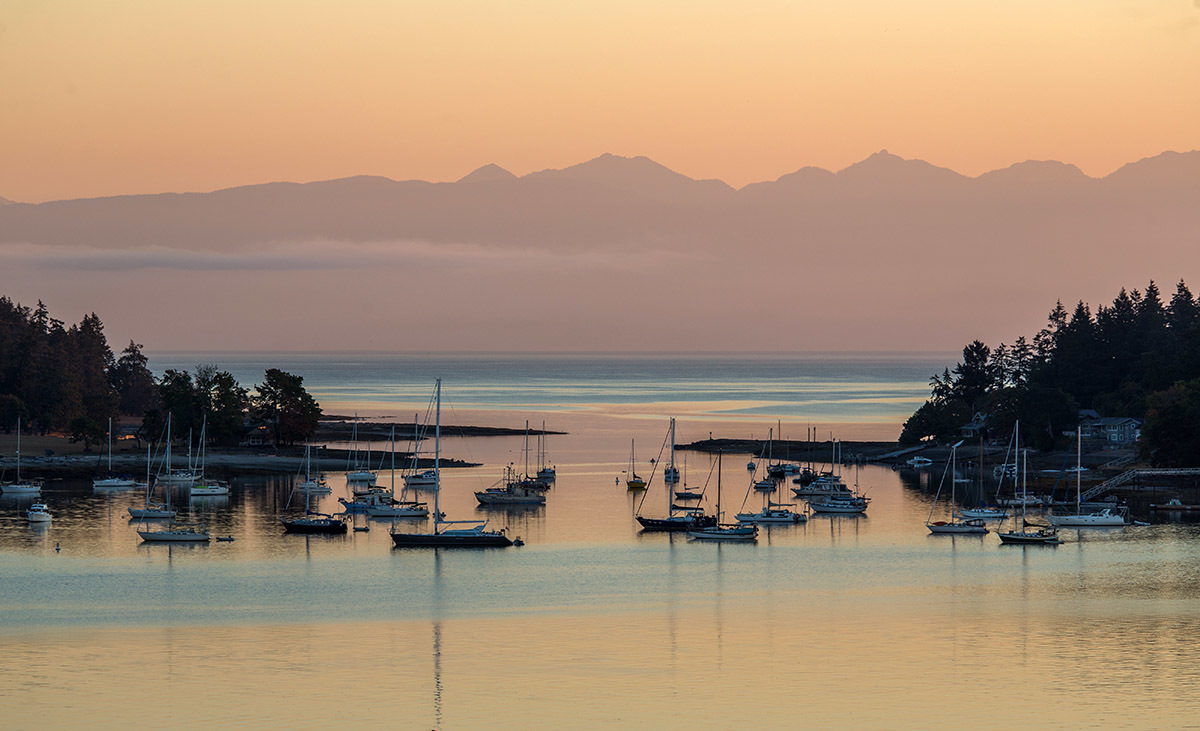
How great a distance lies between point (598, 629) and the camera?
61.5 metres

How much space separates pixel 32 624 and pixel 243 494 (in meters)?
58.8

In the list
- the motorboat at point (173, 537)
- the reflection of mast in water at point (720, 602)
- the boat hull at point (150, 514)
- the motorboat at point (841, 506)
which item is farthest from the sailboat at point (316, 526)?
the motorboat at point (841, 506)

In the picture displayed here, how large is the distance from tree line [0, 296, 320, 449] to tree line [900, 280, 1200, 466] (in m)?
77.4

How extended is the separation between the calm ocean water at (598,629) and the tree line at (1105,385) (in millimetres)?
22153

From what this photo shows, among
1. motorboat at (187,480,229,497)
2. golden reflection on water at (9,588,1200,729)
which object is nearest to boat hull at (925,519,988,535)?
golden reflection on water at (9,588,1200,729)

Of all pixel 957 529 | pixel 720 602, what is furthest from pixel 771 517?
pixel 720 602

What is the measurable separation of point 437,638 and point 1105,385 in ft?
456

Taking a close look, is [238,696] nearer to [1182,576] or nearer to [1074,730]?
[1074,730]

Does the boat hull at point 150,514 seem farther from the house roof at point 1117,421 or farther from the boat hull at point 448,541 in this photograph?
the house roof at point 1117,421

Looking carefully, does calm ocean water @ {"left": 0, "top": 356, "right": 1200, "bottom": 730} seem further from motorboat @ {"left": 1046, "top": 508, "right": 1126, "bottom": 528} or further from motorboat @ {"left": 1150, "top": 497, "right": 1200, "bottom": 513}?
motorboat @ {"left": 1150, "top": 497, "right": 1200, "bottom": 513}

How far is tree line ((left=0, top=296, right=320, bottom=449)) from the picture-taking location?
14862 cm

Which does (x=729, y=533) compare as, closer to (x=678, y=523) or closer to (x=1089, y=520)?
(x=678, y=523)

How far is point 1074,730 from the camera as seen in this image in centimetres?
4478

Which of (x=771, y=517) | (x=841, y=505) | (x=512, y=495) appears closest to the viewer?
(x=771, y=517)
